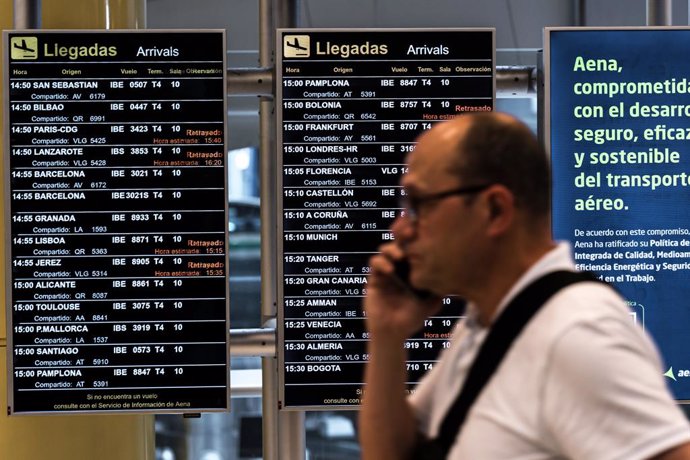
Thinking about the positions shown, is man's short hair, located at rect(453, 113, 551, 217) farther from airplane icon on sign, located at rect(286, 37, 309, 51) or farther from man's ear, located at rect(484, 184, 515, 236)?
airplane icon on sign, located at rect(286, 37, 309, 51)

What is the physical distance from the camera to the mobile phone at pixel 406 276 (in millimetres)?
1490

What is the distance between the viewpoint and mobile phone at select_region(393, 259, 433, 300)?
1.49 meters

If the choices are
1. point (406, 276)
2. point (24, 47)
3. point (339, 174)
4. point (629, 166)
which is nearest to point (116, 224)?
point (24, 47)

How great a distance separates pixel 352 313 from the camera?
4223 millimetres

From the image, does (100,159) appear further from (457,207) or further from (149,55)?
(457,207)

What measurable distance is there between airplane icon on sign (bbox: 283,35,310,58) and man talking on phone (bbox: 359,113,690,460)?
9.16 feet

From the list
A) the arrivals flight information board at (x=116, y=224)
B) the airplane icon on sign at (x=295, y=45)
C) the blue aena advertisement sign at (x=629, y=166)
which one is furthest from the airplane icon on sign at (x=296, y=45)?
the blue aena advertisement sign at (x=629, y=166)

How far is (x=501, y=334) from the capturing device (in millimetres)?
1377

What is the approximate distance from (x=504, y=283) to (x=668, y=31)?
3221 millimetres

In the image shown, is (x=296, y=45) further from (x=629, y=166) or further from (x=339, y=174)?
(x=629, y=166)

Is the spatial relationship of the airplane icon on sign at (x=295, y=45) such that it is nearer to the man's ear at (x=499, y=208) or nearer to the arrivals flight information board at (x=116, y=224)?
the arrivals flight information board at (x=116, y=224)

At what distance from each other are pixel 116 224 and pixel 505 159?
3025 mm

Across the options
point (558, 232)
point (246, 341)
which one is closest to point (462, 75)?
point (558, 232)

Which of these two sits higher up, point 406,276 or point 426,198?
point 426,198
